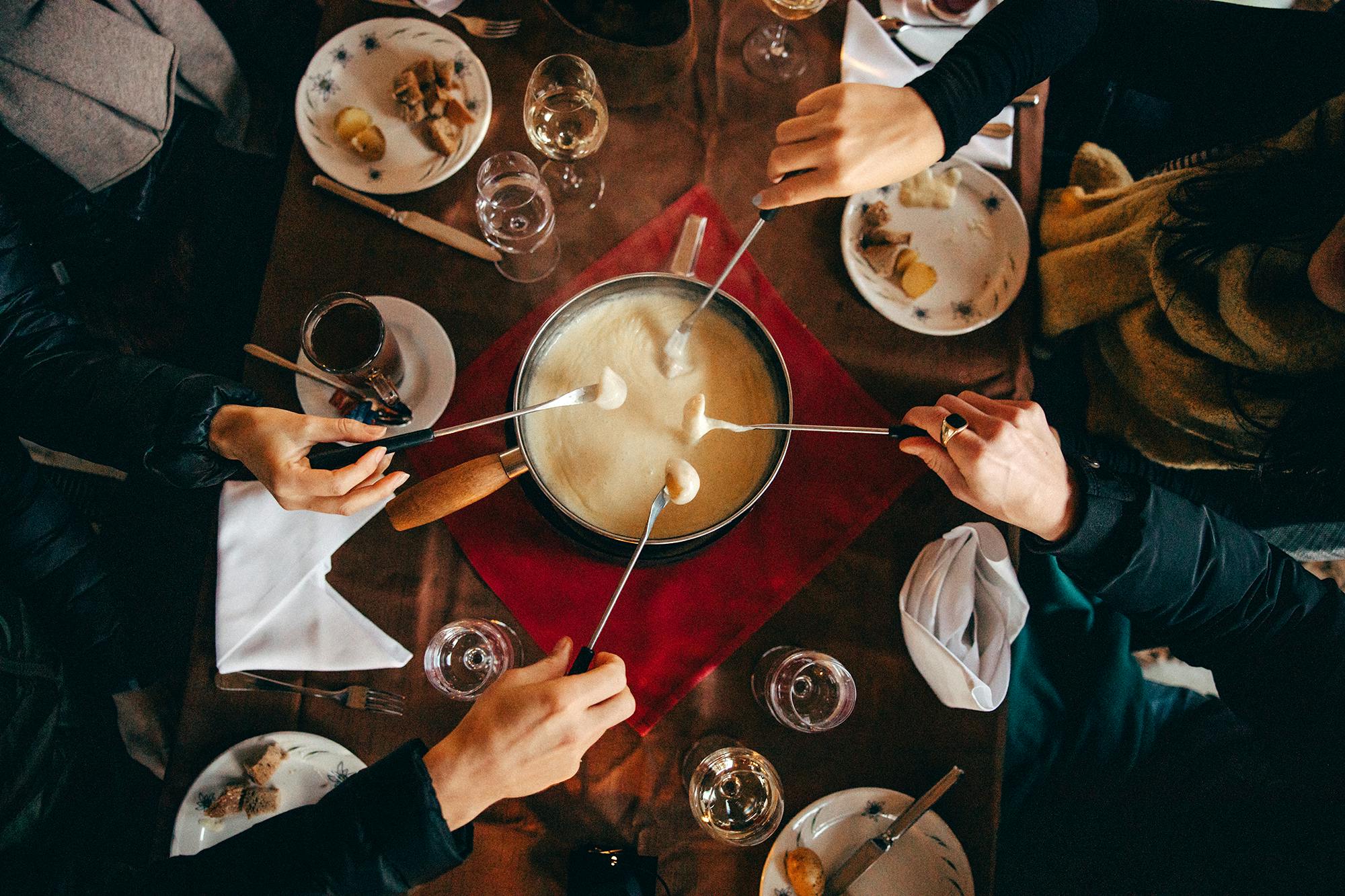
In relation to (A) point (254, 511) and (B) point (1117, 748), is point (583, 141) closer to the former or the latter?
(A) point (254, 511)

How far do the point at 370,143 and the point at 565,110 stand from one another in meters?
0.31

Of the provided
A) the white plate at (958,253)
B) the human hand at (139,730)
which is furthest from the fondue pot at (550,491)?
the human hand at (139,730)

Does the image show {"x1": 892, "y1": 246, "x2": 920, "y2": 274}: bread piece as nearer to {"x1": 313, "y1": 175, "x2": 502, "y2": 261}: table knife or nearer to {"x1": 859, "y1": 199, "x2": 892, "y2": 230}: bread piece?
{"x1": 859, "y1": 199, "x2": 892, "y2": 230}: bread piece

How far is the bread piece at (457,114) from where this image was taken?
1155 millimetres

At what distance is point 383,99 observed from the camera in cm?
117

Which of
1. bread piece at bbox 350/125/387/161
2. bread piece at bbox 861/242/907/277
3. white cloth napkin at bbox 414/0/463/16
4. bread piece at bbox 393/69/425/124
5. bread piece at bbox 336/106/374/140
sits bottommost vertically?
bread piece at bbox 861/242/907/277

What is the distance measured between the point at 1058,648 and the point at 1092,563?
0.45 m

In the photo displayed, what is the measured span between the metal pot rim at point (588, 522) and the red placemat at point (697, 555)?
11cm

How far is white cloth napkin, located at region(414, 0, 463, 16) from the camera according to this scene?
3.89 feet

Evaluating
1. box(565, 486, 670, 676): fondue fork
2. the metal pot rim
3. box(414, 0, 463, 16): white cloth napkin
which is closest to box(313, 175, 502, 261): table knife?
the metal pot rim

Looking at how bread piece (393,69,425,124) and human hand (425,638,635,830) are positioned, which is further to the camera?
bread piece (393,69,425,124)

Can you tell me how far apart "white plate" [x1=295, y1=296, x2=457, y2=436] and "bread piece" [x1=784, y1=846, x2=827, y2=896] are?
0.79 m

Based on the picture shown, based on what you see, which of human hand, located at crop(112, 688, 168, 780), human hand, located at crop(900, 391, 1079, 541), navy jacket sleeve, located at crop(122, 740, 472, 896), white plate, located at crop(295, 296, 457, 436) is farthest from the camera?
human hand, located at crop(112, 688, 168, 780)

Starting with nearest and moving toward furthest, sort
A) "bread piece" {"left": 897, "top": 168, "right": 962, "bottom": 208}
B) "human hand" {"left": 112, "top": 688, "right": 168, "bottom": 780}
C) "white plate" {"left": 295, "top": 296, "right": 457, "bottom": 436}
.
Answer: "white plate" {"left": 295, "top": 296, "right": 457, "bottom": 436}
"bread piece" {"left": 897, "top": 168, "right": 962, "bottom": 208}
"human hand" {"left": 112, "top": 688, "right": 168, "bottom": 780}
